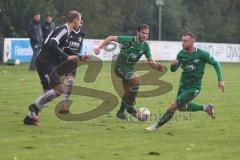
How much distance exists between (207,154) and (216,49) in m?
38.6

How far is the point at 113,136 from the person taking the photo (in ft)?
39.2

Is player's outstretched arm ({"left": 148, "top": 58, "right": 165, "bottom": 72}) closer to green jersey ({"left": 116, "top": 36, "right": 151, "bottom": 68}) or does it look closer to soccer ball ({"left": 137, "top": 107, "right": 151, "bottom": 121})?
green jersey ({"left": 116, "top": 36, "right": 151, "bottom": 68})

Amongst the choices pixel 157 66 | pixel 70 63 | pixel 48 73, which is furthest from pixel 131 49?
pixel 48 73

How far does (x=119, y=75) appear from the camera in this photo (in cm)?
1504

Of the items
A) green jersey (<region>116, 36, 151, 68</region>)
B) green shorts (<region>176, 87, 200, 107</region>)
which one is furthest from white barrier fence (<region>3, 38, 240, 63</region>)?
green shorts (<region>176, 87, 200, 107</region>)

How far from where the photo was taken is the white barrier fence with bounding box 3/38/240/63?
36.3 m

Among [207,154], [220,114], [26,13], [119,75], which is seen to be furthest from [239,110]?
[26,13]

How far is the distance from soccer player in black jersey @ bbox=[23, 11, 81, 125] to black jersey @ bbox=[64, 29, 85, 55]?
1139 millimetres

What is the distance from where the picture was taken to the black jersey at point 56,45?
12914mm

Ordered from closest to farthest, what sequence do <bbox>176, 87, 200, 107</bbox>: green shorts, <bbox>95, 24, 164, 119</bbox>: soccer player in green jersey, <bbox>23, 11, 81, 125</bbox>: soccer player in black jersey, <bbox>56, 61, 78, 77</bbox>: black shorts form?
1. <bbox>176, 87, 200, 107</bbox>: green shorts
2. <bbox>23, 11, 81, 125</bbox>: soccer player in black jersey
3. <bbox>95, 24, 164, 119</bbox>: soccer player in green jersey
4. <bbox>56, 61, 78, 77</bbox>: black shorts

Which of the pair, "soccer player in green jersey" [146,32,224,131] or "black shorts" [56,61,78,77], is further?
"black shorts" [56,61,78,77]

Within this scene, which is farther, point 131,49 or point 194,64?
point 131,49

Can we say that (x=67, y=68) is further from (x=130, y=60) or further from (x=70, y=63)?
(x=130, y=60)

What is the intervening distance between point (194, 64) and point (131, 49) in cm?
203
